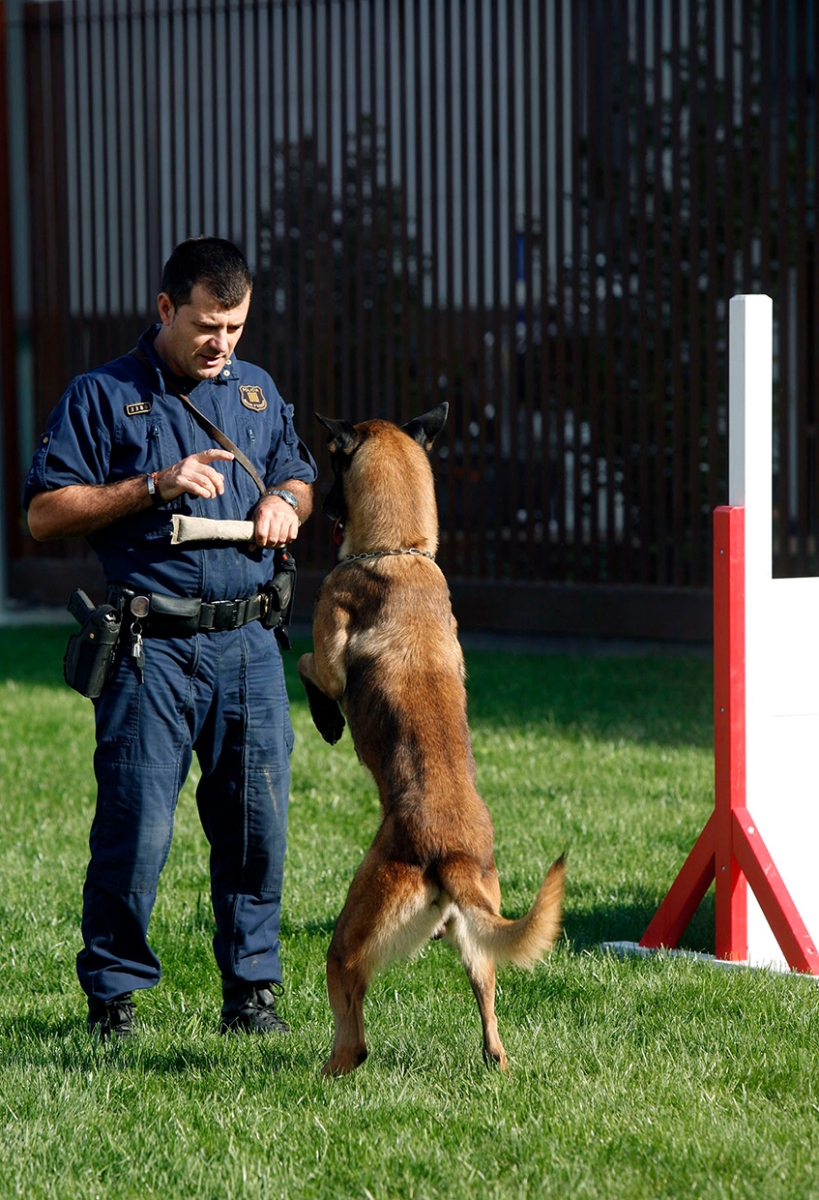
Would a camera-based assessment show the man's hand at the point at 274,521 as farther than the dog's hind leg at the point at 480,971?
Yes

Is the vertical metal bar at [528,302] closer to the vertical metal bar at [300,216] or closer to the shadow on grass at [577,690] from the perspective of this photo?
the shadow on grass at [577,690]

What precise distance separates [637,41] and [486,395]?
314 centimetres

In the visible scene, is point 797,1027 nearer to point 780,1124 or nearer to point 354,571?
point 780,1124

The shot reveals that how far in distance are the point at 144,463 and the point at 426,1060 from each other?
5.73 feet

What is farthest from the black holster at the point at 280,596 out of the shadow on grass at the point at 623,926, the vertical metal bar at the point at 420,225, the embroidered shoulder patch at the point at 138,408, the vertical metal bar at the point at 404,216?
the vertical metal bar at the point at 404,216

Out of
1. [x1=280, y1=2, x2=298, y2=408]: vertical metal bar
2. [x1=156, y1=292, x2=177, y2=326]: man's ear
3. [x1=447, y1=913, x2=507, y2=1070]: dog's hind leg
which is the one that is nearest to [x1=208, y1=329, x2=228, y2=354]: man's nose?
[x1=156, y1=292, x2=177, y2=326]: man's ear

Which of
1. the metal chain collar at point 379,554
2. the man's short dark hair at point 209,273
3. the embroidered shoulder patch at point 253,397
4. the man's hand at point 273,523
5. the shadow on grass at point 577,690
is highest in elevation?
the man's short dark hair at point 209,273

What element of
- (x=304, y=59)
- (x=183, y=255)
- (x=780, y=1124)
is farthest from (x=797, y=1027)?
(x=304, y=59)

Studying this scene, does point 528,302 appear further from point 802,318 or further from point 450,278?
point 802,318

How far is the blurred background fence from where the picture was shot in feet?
39.5

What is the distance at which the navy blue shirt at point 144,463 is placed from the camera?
4020mm

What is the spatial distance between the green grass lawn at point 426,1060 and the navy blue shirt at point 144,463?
1.29m

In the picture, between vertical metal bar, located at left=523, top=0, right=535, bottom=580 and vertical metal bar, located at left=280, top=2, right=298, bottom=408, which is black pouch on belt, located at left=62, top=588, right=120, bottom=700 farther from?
vertical metal bar, located at left=280, top=2, right=298, bottom=408

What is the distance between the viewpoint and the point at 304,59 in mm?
13641
